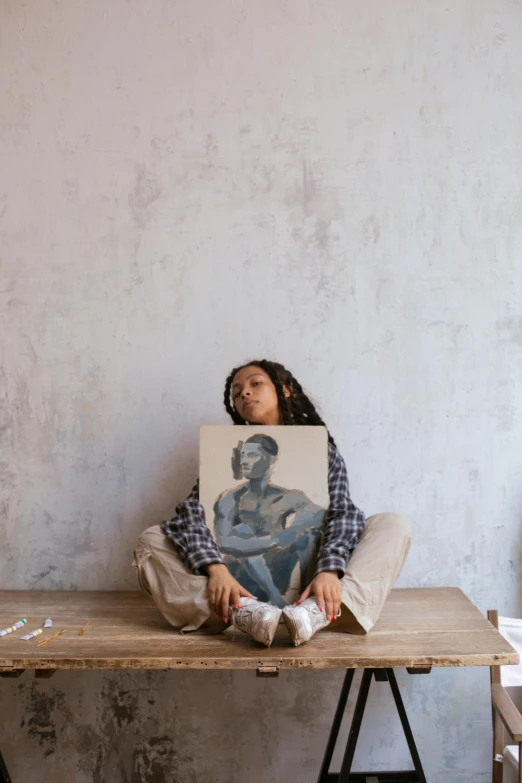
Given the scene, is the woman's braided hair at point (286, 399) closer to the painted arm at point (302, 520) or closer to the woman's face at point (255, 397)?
the woman's face at point (255, 397)

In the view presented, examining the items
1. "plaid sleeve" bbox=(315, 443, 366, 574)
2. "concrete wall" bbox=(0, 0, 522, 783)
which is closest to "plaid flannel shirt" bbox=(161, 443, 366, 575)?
"plaid sleeve" bbox=(315, 443, 366, 574)

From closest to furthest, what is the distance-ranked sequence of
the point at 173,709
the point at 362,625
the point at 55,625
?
the point at 362,625 → the point at 55,625 → the point at 173,709

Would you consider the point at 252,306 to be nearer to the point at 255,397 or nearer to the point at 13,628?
the point at 255,397

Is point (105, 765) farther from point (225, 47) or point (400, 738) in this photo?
point (225, 47)

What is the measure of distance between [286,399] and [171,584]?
711 millimetres

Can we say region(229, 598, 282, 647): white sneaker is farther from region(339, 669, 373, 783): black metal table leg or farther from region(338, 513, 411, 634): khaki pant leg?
region(339, 669, 373, 783): black metal table leg

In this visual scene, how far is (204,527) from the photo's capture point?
86.4 inches

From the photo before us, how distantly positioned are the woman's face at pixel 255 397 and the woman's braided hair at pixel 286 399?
0.06 feet

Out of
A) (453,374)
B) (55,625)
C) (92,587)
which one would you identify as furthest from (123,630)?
(453,374)

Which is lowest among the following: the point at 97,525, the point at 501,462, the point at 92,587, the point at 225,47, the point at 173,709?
the point at 173,709

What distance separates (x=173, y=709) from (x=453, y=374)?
5.15 ft

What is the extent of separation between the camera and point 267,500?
2.25 m

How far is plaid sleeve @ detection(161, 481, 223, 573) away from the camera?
83.2 inches

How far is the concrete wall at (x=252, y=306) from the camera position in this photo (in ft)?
8.68
